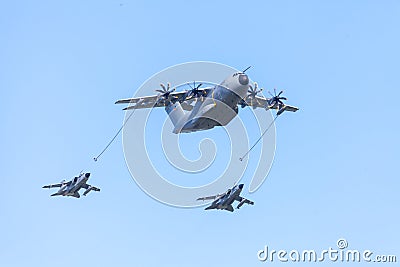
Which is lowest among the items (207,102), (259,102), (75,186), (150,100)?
(75,186)

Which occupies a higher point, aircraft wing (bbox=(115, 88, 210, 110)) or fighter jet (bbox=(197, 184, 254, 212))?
aircraft wing (bbox=(115, 88, 210, 110))

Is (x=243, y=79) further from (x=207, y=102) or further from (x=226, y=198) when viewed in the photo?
(x=226, y=198)

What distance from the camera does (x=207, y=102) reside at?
179 ft

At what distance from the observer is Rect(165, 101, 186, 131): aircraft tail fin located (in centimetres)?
5881

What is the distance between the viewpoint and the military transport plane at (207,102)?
53.0 metres

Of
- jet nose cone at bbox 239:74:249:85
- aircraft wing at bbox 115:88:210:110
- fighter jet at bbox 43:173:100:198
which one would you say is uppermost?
aircraft wing at bbox 115:88:210:110

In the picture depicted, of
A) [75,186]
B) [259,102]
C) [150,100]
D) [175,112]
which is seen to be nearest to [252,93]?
[259,102]

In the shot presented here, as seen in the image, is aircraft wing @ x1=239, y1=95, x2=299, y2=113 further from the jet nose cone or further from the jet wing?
the jet nose cone

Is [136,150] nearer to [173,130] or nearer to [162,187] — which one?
[162,187]

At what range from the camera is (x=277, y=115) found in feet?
191

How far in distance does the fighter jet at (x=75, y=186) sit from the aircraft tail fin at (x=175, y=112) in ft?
30.2

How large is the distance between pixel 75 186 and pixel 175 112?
11.2 metres

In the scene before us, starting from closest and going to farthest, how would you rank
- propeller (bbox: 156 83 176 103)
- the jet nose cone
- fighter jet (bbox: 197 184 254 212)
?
the jet nose cone < fighter jet (bbox: 197 184 254 212) < propeller (bbox: 156 83 176 103)

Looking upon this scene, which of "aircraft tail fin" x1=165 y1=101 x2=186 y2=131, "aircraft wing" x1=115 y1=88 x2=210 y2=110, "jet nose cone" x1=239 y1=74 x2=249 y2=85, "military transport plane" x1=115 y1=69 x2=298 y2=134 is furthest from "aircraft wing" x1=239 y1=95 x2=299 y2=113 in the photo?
"jet nose cone" x1=239 y1=74 x2=249 y2=85
